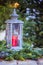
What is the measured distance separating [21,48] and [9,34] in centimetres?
29

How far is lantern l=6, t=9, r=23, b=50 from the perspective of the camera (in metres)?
3.27

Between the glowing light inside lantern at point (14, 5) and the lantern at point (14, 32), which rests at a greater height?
the glowing light inside lantern at point (14, 5)

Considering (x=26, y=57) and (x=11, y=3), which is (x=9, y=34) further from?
(x=11, y=3)

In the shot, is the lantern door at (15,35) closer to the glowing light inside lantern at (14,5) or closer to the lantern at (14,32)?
the lantern at (14,32)

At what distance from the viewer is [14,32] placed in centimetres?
331

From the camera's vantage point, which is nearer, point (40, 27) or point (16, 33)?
point (16, 33)

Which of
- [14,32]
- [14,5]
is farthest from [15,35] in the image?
[14,5]

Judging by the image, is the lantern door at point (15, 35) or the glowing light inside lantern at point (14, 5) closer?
the lantern door at point (15, 35)

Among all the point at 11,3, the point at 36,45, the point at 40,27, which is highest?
the point at 11,3

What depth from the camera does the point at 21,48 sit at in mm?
3295

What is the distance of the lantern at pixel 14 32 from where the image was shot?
327 centimetres

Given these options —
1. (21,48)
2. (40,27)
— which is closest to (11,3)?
(40,27)

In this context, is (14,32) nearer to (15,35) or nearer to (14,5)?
(15,35)

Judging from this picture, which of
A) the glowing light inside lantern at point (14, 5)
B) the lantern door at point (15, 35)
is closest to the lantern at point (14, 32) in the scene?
the lantern door at point (15, 35)
